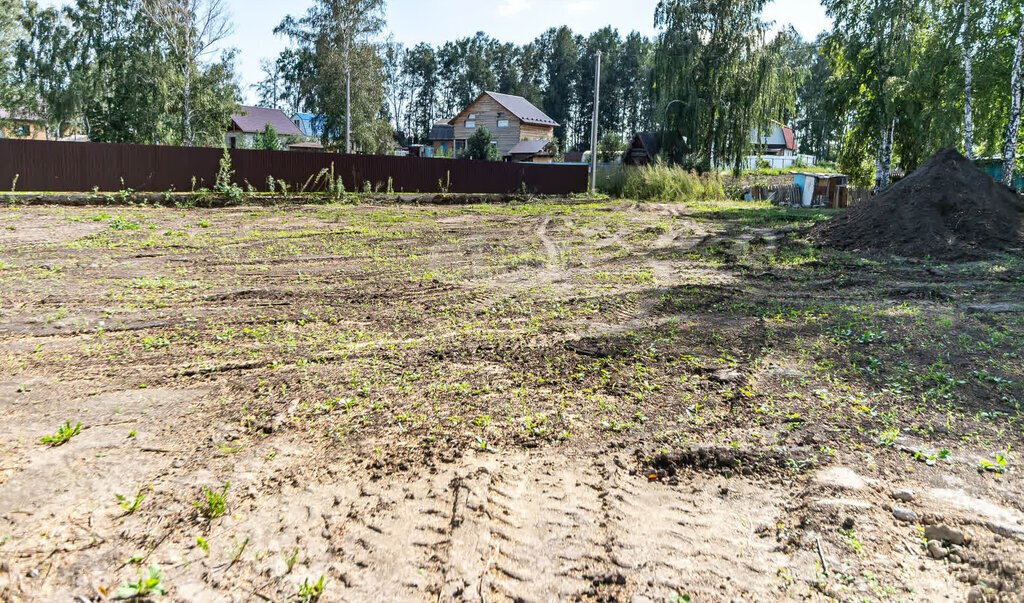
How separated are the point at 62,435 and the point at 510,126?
163 ft

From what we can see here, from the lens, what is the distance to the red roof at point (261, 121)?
4697 cm

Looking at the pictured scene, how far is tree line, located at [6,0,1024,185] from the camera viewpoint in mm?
19047

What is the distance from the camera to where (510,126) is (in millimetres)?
50219

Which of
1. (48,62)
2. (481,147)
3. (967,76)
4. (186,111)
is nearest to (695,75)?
(967,76)

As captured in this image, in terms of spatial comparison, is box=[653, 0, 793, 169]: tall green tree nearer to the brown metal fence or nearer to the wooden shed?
the wooden shed

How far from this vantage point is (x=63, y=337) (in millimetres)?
4836

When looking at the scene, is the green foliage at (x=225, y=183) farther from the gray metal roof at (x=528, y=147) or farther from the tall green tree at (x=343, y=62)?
the gray metal roof at (x=528, y=147)

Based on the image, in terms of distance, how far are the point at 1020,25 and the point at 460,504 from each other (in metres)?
22.6

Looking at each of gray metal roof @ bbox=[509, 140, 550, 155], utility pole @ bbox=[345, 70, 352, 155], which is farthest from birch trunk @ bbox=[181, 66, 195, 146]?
gray metal roof @ bbox=[509, 140, 550, 155]

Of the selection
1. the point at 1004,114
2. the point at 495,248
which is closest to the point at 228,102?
the point at 495,248

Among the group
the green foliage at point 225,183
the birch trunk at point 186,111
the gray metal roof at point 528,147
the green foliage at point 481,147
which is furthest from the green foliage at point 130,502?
the gray metal roof at point 528,147

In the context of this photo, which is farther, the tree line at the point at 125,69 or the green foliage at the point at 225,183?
the tree line at the point at 125,69

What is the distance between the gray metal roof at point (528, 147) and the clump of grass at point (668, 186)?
80.3 feet

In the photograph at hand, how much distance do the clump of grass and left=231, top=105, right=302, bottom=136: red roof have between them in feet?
106
